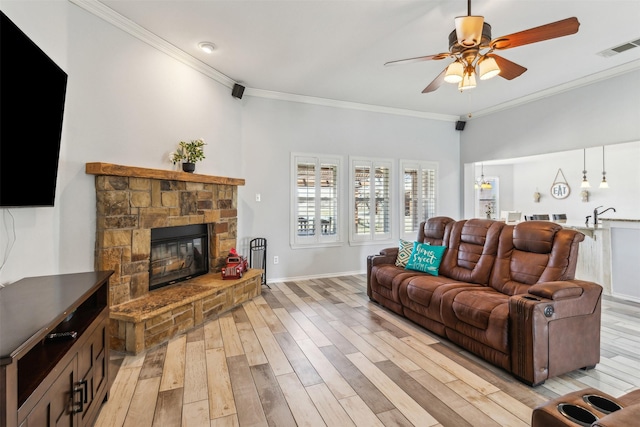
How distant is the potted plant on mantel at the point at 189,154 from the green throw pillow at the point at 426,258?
2.83 meters

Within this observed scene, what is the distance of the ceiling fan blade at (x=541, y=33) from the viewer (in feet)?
6.69

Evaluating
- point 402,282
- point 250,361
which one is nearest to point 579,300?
point 402,282

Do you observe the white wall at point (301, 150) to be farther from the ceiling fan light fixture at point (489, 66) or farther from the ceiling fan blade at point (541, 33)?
the ceiling fan blade at point (541, 33)

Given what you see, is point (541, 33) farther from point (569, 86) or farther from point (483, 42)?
point (569, 86)

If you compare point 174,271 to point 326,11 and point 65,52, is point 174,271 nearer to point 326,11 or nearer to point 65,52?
point 65,52

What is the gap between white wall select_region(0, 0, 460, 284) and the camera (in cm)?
240

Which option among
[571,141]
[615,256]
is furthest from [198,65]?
[615,256]

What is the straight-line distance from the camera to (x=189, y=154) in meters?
3.68

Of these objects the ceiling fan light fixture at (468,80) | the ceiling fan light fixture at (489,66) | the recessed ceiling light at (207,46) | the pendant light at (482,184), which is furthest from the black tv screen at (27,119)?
the pendant light at (482,184)

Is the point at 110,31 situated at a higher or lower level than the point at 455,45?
higher

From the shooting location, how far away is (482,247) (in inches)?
136

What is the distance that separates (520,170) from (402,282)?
7936mm

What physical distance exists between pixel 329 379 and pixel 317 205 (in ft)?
10.6

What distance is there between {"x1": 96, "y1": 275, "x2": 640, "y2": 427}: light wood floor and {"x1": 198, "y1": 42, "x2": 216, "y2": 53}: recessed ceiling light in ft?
9.95
